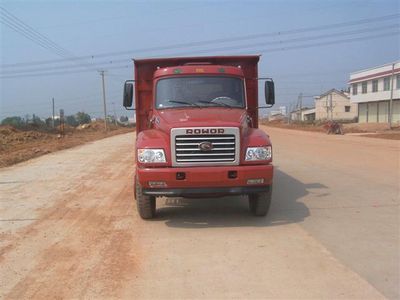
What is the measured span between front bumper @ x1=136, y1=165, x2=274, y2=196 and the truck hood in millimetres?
716

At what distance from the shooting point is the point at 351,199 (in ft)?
33.6

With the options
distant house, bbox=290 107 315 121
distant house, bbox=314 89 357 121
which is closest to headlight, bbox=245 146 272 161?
distant house, bbox=314 89 357 121

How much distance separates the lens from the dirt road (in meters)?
5.32

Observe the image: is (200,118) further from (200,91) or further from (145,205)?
(145,205)

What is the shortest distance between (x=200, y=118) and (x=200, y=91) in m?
1.20

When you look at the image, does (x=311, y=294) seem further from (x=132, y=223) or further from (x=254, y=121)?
(x=254, y=121)

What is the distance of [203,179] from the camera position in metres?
7.81

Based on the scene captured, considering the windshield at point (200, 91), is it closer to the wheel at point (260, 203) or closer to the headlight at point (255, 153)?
the headlight at point (255, 153)

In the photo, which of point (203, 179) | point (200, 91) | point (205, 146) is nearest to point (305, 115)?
point (200, 91)

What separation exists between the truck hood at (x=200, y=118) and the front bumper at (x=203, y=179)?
2.35 ft

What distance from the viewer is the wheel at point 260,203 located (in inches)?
330

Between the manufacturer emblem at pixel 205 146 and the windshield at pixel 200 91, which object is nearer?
the manufacturer emblem at pixel 205 146

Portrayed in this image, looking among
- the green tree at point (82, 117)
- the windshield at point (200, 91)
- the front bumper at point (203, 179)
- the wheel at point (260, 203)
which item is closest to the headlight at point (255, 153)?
the front bumper at point (203, 179)

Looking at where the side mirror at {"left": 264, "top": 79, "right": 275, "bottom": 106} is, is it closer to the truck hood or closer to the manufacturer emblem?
the truck hood
